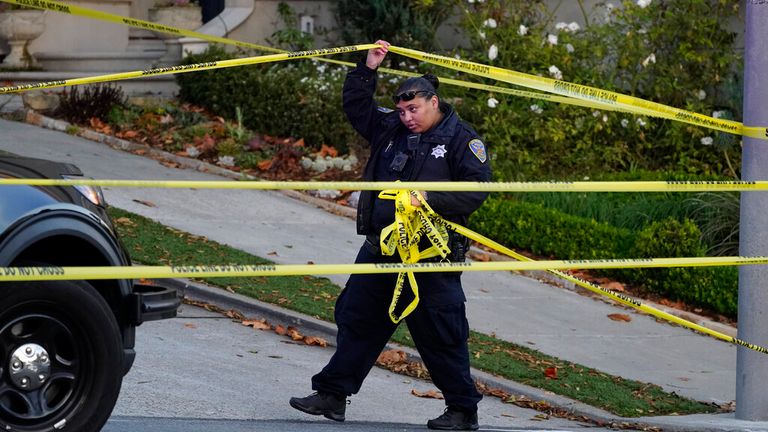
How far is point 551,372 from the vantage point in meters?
8.23

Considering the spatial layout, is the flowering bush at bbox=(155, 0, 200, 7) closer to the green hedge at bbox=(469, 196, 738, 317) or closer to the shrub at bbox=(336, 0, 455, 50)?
the shrub at bbox=(336, 0, 455, 50)

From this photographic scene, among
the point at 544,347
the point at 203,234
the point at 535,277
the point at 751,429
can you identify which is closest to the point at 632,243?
the point at 535,277

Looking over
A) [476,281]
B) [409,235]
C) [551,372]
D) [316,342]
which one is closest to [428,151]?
[409,235]

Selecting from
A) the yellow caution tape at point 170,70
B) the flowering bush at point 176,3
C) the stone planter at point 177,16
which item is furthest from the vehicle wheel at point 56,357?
the flowering bush at point 176,3

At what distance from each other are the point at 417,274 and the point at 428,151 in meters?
0.56

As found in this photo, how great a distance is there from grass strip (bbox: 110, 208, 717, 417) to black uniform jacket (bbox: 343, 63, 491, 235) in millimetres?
1888

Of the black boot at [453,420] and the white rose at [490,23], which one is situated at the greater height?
the white rose at [490,23]

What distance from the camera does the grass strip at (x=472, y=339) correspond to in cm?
783

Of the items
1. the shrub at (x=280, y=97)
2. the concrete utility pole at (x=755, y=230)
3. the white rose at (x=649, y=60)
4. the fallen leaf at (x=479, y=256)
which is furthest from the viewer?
the shrub at (x=280, y=97)

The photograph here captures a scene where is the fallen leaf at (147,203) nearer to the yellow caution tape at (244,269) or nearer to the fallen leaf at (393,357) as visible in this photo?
the fallen leaf at (393,357)

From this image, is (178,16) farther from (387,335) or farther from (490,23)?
(387,335)

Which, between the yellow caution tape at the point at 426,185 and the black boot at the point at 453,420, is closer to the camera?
the yellow caution tape at the point at 426,185

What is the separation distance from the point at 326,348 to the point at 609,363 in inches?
69.7

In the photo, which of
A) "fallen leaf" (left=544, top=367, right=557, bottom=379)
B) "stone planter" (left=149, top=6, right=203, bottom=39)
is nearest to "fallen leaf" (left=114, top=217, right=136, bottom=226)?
"fallen leaf" (left=544, top=367, right=557, bottom=379)
